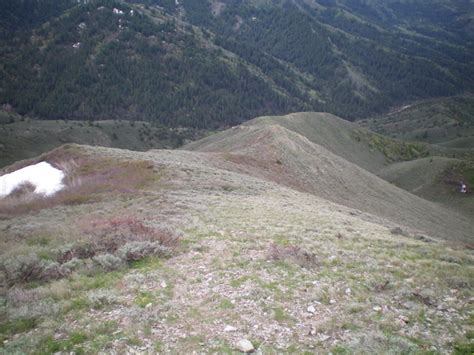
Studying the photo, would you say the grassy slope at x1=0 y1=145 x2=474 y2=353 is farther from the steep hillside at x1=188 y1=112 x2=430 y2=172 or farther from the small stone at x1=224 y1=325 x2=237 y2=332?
the steep hillside at x1=188 y1=112 x2=430 y2=172

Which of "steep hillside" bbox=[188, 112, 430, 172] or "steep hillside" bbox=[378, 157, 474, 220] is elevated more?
"steep hillside" bbox=[188, 112, 430, 172]

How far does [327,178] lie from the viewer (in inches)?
2272

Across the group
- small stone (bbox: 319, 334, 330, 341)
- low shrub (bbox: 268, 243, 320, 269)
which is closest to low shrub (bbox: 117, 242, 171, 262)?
low shrub (bbox: 268, 243, 320, 269)

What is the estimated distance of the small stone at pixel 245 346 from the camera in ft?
27.6

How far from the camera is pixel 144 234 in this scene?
16.2 m

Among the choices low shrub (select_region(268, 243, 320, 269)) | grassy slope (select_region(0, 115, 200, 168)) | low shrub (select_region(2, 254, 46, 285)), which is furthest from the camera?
grassy slope (select_region(0, 115, 200, 168))

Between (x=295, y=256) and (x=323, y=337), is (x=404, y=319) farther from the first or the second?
(x=295, y=256)

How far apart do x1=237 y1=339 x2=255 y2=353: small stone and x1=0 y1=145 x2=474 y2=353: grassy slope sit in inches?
7.1

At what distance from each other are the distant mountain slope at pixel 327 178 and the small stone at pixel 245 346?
3966 cm

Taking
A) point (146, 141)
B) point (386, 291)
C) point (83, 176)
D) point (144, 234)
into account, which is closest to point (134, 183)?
point (83, 176)

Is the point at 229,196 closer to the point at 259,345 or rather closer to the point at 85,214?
the point at 85,214

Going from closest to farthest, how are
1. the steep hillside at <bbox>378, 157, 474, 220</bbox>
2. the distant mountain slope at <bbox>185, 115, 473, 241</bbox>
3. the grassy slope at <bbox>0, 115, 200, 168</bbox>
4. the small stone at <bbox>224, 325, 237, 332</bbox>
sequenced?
the small stone at <bbox>224, 325, 237, 332</bbox> → the distant mountain slope at <bbox>185, 115, 473, 241</bbox> → the steep hillside at <bbox>378, 157, 474, 220</bbox> → the grassy slope at <bbox>0, 115, 200, 168</bbox>

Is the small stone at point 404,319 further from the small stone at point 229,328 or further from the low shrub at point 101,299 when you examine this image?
the low shrub at point 101,299

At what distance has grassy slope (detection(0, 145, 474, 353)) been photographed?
8.78 m
